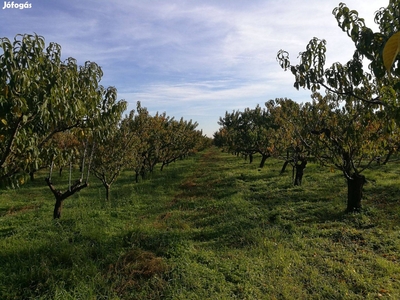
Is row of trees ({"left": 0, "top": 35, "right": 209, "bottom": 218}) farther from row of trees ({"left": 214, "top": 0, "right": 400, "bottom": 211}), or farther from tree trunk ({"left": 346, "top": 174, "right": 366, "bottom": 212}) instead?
tree trunk ({"left": 346, "top": 174, "right": 366, "bottom": 212})

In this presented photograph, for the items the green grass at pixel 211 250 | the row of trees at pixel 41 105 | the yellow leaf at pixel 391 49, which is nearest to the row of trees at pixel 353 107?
the yellow leaf at pixel 391 49

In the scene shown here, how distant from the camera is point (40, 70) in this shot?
409 cm

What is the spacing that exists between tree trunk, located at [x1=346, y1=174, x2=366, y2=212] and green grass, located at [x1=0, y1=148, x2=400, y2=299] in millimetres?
390

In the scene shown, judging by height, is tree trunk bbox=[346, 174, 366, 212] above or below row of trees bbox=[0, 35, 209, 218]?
below

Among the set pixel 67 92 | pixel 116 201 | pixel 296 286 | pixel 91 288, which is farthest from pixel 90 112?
pixel 116 201

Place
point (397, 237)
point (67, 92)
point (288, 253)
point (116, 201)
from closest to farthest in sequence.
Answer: point (67, 92) → point (288, 253) → point (397, 237) → point (116, 201)

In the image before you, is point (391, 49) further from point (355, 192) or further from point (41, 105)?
point (355, 192)

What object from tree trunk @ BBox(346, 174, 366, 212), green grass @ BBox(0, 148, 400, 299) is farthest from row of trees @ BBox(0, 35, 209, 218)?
tree trunk @ BBox(346, 174, 366, 212)

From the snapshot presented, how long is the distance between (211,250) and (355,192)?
5.43 m

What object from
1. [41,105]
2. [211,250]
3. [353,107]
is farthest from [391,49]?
[353,107]

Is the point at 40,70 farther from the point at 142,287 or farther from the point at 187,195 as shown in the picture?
the point at 187,195

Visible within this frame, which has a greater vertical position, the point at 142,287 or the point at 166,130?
the point at 166,130

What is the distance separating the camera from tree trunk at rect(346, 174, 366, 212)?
924cm

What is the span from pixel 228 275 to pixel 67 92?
4.40m
